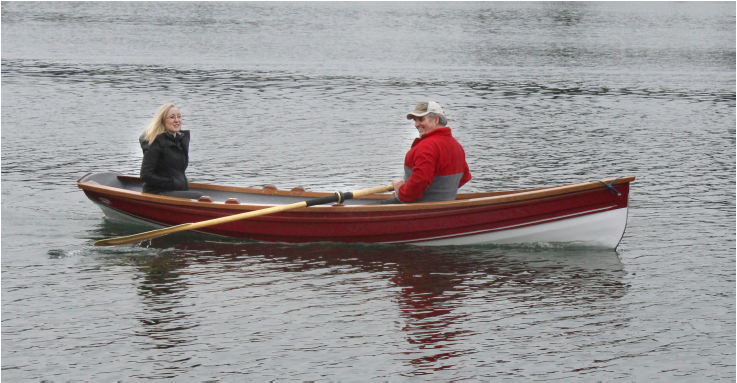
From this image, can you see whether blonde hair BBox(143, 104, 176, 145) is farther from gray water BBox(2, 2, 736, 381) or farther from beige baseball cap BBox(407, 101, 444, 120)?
beige baseball cap BBox(407, 101, 444, 120)

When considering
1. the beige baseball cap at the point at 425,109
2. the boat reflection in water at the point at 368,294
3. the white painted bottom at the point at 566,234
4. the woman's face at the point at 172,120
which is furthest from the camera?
the woman's face at the point at 172,120

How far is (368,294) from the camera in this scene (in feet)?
32.7

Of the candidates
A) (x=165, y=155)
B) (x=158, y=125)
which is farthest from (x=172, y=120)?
(x=165, y=155)

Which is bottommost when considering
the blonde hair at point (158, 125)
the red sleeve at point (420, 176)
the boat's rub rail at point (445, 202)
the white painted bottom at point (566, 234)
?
the white painted bottom at point (566, 234)

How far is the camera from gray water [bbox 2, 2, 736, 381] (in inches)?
328

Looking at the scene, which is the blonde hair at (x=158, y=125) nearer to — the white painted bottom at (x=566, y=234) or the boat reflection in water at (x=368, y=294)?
the boat reflection in water at (x=368, y=294)

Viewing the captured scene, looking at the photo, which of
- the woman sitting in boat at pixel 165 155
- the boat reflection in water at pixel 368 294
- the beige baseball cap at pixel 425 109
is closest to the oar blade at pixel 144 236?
the boat reflection in water at pixel 368 294

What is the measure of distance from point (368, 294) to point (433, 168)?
182 centimetres

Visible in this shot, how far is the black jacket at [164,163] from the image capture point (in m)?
11.9

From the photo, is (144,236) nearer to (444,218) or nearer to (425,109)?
(444,218)

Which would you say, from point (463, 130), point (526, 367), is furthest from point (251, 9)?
point (526, 367)

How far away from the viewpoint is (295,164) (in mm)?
18297

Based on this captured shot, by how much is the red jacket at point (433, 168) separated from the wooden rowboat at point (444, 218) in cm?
21

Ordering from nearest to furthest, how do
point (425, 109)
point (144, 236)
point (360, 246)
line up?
point (425, 109), point (144, 236), point (360, 246)
